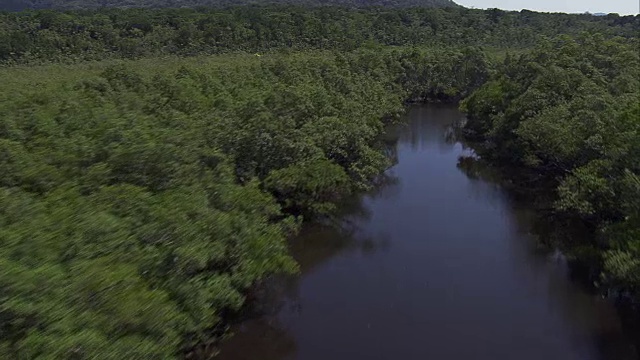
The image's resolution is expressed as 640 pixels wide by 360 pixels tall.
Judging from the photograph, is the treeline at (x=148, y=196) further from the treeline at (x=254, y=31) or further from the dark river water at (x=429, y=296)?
the treeline at (x=254, y=31)

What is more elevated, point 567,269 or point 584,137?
point 584,137

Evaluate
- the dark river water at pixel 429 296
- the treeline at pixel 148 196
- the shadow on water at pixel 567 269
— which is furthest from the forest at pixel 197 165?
the dark river water at pixel 429 296

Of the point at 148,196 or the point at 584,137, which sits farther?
the point at 584,137

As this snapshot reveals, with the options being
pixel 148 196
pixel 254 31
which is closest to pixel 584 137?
pixel 148 196

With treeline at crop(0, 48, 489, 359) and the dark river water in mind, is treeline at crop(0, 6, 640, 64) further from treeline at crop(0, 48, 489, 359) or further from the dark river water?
the dark river water

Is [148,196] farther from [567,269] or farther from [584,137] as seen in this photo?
[584,137]

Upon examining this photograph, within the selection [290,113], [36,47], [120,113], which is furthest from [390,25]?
[120,113]

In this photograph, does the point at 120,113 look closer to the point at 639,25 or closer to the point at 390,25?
the point at 390,25
